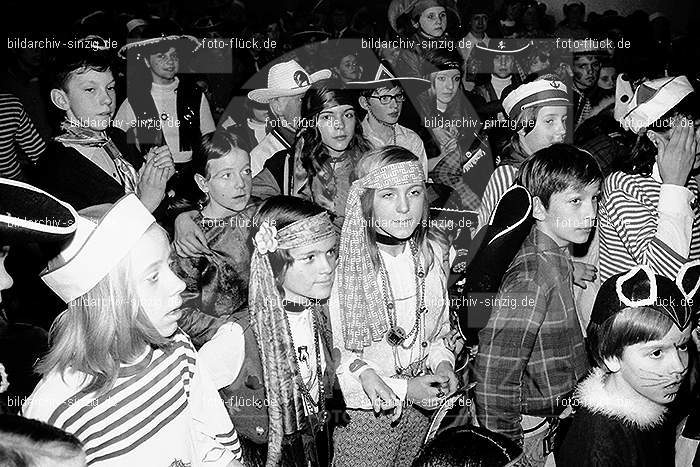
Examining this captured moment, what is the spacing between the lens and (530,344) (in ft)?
9.48

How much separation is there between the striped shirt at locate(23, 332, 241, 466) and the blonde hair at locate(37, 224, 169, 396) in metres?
0.04

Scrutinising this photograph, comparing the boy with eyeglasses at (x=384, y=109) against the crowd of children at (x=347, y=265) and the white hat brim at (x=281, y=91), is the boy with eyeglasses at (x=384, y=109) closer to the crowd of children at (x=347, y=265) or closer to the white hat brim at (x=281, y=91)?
the crowd of children at (x=347, y=265)

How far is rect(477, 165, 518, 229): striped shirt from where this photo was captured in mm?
3594

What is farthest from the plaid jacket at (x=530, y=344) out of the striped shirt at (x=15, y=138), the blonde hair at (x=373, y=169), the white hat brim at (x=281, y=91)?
the striped shirt at (x=15, y=138)

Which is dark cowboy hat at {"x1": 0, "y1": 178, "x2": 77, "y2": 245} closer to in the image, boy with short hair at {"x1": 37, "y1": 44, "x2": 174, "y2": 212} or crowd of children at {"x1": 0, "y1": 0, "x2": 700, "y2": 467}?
crowd of children at {"x1": 0, "y1": 0, "x2": 700, "y2": 467}

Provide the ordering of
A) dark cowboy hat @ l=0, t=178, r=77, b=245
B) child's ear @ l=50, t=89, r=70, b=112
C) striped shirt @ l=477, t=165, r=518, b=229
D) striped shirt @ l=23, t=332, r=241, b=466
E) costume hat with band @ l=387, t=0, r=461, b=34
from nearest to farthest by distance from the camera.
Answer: dark cowboy hat @ l=0, t=178, r=77, b=245
striped shirt @ l=23, t=332, r=241, b=466
child's ear @ l=50, t=89, r=70, b=112
striped shirt @ l=477, t=165, r=518, b=229
costume hat with band @ l=387, t=0, r=461, b=34

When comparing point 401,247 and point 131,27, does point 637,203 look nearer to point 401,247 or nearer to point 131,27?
point 401,247

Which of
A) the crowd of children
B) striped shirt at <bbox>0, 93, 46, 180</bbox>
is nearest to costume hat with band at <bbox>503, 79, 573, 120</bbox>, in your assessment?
the crowd of children

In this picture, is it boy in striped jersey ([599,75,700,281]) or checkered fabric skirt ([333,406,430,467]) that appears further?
boy in striped jersey ([599,75,700,281])

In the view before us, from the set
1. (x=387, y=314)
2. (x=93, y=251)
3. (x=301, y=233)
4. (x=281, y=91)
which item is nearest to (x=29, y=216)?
(x=93, y=251)

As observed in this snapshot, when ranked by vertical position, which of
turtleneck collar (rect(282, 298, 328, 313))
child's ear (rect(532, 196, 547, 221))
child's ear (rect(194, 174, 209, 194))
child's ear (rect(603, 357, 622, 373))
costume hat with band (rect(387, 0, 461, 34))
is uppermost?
costume hat with band (rect(387, 0, 461, 34))

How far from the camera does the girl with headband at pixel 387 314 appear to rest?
308cm

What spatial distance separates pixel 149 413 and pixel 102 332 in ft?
0.97

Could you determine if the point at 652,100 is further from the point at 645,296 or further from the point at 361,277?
the point at 361,277
